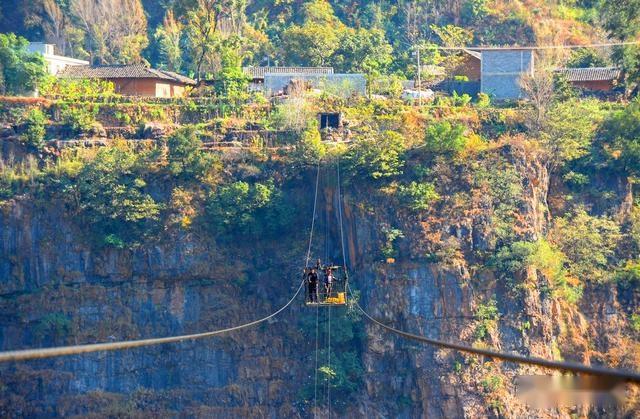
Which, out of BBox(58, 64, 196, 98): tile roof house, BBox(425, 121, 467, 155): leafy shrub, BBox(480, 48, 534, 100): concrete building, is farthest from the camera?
BBox(58, 64, 196, 98): tile roof house

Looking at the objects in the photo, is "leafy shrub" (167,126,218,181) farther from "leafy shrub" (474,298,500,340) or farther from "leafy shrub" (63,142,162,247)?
"leafy shrub" (474,298,500,340)

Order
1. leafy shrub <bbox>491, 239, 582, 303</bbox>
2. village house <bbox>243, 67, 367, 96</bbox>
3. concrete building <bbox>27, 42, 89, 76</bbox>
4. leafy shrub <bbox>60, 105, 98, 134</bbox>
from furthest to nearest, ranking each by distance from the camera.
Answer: concrete building <bbox>27, 42, 89, 76</bbox>
village house <bbox>243, 67, 367, 96</bbox>
leafy shrub <bbox>60, 105, 98, 134</bbox>
leafy shrub <bbox>491, 239, 582, 303</bbox>

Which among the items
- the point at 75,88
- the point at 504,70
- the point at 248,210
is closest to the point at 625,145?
the point at 504,70

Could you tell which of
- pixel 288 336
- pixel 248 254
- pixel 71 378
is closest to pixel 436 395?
pixel 288 336

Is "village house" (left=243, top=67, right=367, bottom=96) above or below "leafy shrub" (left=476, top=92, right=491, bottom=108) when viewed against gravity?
above

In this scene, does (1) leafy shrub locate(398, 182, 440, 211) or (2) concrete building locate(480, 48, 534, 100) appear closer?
(1) leafy shrub locate(398, 182, 440, 211)

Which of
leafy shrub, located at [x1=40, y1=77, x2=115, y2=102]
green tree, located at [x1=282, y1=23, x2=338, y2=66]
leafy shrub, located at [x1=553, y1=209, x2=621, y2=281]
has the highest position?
green tree, located at [x1=282, y1=23, x2=338, y2=66]

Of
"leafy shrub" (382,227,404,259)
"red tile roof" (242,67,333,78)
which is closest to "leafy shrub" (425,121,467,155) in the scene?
"leafy shrub" (382,227,404,259)

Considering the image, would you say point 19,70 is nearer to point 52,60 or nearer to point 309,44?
point 52,60
